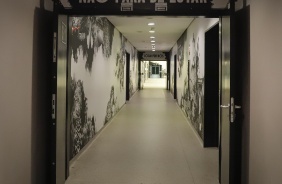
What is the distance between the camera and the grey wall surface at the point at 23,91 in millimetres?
2209

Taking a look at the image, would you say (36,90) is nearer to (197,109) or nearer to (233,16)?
(233,16)

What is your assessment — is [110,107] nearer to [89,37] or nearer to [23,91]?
[89,37]

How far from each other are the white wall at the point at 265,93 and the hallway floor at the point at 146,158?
49.9 inches

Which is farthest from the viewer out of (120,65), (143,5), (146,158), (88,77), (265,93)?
(120,65)

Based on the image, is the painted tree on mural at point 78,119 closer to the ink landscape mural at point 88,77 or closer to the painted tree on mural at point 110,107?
the ink landscape mural at point 88,77

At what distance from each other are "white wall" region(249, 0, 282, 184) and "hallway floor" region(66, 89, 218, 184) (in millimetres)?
1268

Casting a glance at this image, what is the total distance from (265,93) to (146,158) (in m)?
2.57

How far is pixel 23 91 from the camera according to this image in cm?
252

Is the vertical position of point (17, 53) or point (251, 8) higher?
point (251, 8)

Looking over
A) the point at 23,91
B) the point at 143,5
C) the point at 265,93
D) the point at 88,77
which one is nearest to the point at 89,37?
the point at 88,77

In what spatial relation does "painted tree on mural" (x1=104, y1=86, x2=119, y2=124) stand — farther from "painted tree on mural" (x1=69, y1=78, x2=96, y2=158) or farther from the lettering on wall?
the lettering on wall

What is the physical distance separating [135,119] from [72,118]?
4.18 m

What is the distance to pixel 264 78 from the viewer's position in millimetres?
2443

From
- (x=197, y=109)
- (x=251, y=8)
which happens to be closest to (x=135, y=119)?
(x=197, y=109)
